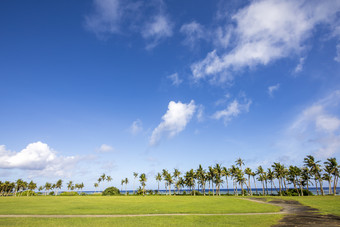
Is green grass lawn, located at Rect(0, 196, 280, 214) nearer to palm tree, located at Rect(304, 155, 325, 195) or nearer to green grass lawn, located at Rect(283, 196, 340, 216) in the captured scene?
green grass lawn, located at Rect(283, 196, 340, 216)

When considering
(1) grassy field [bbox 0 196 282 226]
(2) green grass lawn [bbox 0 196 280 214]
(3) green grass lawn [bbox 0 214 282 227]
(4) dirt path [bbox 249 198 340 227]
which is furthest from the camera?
(2) green grass lawn [bbox 0 196 280 214]

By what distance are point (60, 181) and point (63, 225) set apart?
183 meters

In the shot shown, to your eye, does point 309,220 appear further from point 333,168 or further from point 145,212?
point 333,168

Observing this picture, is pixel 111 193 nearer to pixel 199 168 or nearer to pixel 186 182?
pixel 186 182

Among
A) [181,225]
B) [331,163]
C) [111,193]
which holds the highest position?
[331,163]

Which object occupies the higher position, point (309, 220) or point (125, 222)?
point (309, 220)

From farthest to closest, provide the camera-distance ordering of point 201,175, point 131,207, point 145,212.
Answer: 1. point 201,175
2. point 131,207
3. point 145,212

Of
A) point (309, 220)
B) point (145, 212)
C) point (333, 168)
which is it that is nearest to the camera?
point (309, 220)

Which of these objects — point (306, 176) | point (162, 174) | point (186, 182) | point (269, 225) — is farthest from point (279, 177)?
point (269, 225)

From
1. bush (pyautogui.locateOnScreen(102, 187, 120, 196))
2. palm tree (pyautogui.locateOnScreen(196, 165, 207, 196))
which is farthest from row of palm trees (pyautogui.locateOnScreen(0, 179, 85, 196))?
palm tree (pyautogui.locateOnScreen(196, 165, 207, 196))

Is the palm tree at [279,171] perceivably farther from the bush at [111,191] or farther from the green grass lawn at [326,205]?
the bush at [111,191]

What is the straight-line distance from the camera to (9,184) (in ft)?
491

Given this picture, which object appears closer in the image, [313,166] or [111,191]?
[313,166]

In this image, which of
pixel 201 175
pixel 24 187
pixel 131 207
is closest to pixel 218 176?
pixel 201 175
